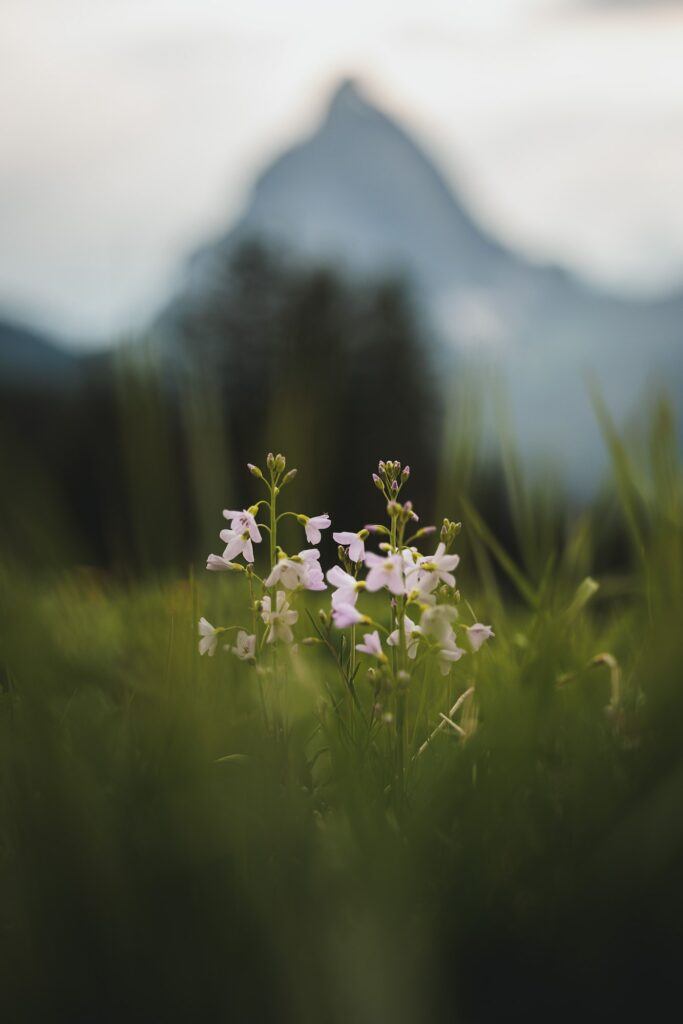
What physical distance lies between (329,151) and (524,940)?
8279 inches

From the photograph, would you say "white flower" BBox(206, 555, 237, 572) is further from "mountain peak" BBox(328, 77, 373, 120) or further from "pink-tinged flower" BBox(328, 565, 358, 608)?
"mountain peak" BBox(328, 77, 373, 120)

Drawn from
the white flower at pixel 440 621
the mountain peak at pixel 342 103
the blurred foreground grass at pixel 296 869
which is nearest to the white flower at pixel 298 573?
the white flower at pixel 440 621

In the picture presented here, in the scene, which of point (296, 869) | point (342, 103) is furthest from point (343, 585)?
point (342, 103)

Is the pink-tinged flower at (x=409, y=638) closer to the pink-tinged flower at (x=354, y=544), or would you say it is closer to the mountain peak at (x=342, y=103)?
the pink-tinged flower at (x=354, y=544)

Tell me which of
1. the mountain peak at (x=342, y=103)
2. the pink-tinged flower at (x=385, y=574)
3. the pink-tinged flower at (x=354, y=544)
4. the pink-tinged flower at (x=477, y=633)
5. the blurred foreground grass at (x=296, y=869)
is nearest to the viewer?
the blurred foreground grass at (x=296, y=869)

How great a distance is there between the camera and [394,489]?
6.18 ft

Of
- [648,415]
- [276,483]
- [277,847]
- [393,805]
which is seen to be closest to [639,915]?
[277,847]

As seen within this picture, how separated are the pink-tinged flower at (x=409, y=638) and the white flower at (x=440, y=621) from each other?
0.06 meters

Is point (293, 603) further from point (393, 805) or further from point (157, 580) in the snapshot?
point (157, 580)

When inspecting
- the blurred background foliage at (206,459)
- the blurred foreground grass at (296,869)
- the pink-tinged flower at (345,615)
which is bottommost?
the blurred foreground grass at (296,869)

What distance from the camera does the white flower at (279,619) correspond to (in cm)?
192

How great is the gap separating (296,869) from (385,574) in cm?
73

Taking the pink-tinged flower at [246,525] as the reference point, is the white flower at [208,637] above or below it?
below

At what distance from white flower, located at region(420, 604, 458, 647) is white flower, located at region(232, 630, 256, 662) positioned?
36 centimetres
